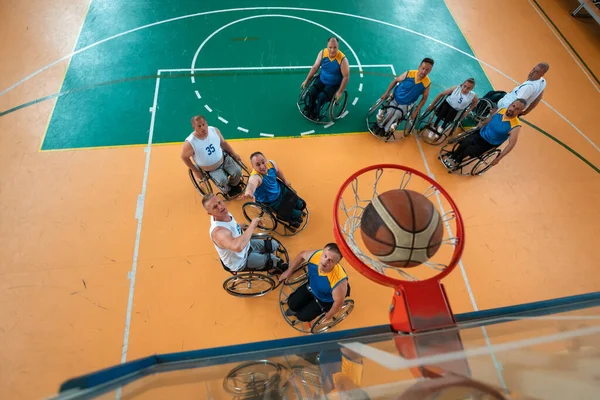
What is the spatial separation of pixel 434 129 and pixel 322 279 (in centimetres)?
391

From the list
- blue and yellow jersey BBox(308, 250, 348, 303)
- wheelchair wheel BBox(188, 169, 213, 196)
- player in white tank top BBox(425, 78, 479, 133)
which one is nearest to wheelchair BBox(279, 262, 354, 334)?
blue and yellow jersey BBox(308, 250, 348, 303)

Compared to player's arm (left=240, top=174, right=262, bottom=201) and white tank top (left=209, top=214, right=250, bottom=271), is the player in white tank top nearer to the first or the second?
player's arm (left=240, top=174, right=262, bottom=201)

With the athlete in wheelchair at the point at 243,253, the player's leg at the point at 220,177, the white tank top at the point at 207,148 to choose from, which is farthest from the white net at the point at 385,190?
the white tank top at the point at 207,148

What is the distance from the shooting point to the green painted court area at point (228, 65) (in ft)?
20.0

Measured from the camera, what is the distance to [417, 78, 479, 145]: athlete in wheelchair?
570 cm

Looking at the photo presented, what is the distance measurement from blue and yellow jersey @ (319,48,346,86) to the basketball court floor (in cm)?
87

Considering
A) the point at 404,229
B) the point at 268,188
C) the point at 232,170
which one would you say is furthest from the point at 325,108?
the point at 404,229

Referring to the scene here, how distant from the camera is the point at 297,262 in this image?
162 inches

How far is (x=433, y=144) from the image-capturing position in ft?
20.5

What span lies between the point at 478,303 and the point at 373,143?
10.2 feet

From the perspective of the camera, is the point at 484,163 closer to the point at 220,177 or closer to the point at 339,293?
the point at 339,293

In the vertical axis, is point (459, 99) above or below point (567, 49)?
below

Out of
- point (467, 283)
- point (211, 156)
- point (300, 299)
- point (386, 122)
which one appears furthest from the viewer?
point (386, 122)

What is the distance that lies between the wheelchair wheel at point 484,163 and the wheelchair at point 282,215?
3.07 m
